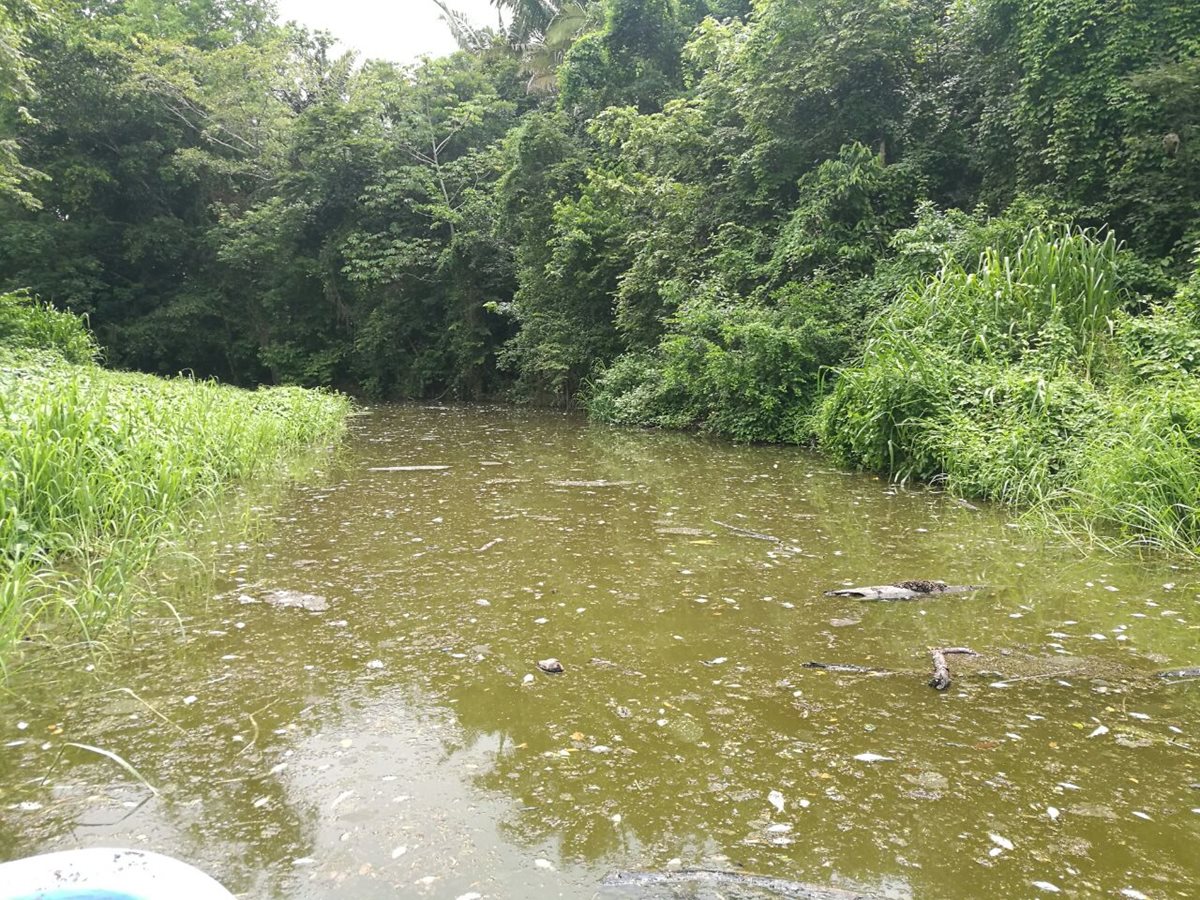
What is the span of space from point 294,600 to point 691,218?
10782 mm

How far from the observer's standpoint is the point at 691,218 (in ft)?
41.9

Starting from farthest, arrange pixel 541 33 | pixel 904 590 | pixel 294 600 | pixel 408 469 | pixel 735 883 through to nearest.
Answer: pixel 541 33, pixel 408 469, pixel 904 590, pixel 294 600, pixel 735 883

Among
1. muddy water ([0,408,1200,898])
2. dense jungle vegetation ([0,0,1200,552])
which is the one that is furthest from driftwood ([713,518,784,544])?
dense jungle vegetation ([0,0,1200,552])

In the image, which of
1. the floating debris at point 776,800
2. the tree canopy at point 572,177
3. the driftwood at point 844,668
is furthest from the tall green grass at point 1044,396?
A: the floating debris at point 776,800

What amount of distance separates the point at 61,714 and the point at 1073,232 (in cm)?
1043

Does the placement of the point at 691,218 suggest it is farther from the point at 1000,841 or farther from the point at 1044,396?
the point at 1000,841

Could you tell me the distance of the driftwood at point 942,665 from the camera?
269 centimetres

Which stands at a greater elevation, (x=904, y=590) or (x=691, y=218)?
(x=691, y=218)

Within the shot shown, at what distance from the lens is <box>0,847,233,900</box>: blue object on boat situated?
1168mm

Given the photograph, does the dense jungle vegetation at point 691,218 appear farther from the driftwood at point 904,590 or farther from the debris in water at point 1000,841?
the debris in water at point 1000,841

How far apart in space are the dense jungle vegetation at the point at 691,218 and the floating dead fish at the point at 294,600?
4717mm

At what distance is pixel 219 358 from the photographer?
76.3ft

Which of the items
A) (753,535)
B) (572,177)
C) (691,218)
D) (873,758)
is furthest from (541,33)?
(873,758)

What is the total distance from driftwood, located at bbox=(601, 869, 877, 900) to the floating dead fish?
2.22 m
